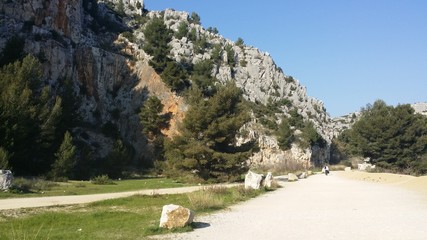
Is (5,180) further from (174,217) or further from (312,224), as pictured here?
(312,224)

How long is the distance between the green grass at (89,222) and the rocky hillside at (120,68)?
97.0 ft

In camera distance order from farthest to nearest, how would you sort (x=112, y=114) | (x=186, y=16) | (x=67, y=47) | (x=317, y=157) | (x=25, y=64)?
1. (x=186, y=16)
2. (x=317, y=157)
3. (x=112, y=114)
4. (x=67, y=47)
5. (x=25, y=64)

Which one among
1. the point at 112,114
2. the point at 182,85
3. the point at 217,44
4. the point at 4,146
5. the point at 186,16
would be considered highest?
the point at 186,16

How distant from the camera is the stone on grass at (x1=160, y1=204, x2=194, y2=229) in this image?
1020cm

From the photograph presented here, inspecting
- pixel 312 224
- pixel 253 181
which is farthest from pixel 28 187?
pixel 312 224

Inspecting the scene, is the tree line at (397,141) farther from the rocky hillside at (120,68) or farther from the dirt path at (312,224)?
the dirt path at (312,224)

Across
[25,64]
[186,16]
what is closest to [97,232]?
[25,64]

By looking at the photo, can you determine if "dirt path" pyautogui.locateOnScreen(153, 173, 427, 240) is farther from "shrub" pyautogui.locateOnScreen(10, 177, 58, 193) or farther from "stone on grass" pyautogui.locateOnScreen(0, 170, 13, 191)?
"shrub" pyautogui.locateOnScreen(10, 177, 58, 193)

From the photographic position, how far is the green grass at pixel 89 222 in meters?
9.69

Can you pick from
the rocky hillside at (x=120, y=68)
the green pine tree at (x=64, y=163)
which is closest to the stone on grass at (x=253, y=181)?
the green pine tree at (x=64, y=163)

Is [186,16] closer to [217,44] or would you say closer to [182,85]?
[217,44]

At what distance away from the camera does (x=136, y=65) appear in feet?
216

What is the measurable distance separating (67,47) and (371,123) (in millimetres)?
49835

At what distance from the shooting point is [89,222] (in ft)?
39.2
